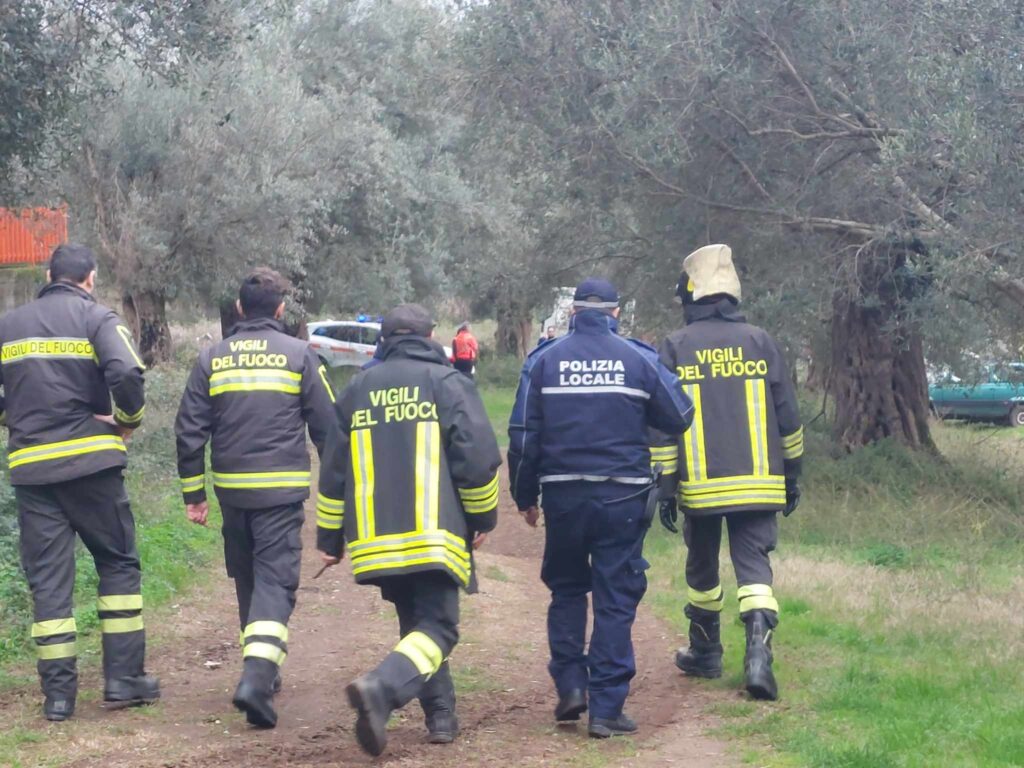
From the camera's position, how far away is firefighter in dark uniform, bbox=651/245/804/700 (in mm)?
6578

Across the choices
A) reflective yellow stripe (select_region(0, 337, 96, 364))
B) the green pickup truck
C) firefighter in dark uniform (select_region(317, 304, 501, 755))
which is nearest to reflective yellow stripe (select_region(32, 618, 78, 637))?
reflective yellow stripe (select_region(0, 337, 96, 364))

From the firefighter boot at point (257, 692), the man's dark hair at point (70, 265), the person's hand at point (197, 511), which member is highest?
the man's dark hair at point (70, 265)

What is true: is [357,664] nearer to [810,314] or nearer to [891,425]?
[810,314]

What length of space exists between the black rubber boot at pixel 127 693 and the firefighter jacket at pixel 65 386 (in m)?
1.00

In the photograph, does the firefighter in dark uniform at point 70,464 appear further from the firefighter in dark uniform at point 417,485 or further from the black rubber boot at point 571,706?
the black rubber boot at point 571,706

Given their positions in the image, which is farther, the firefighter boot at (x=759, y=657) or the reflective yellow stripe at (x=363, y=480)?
the firefighter boot at (x=759, y=657)

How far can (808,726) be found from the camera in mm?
5949

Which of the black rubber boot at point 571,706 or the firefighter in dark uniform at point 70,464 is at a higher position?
the firefighter in dark uniform at point 70,464

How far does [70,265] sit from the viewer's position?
6.44 m

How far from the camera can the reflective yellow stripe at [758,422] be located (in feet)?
21.7

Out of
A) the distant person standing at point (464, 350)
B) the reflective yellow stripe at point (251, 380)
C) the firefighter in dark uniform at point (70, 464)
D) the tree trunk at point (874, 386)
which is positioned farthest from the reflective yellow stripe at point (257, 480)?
the distant person standing at point (464, 350)

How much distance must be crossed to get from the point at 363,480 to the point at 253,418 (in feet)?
2.75

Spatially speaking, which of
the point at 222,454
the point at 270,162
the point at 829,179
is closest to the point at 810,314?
the point at 829,179

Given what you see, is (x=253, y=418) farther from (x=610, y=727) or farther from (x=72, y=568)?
(x=610, y=727)
